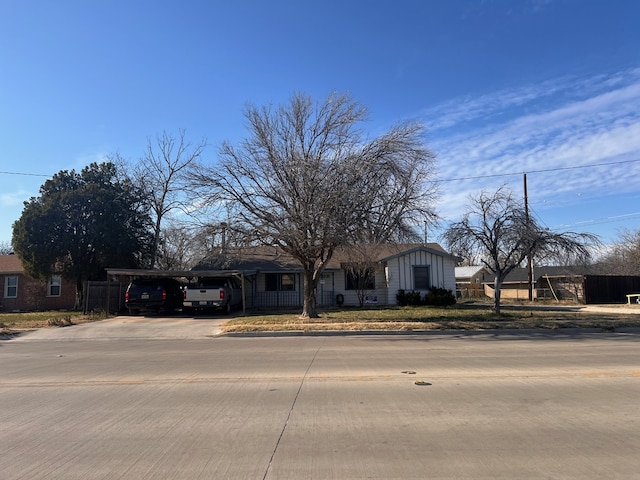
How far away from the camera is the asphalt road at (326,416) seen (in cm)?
461

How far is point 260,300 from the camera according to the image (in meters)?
30.2

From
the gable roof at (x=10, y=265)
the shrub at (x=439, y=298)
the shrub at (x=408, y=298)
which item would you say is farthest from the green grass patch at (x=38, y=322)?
the shrub at (x=439, y=298)

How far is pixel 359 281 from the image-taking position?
29438 millimetres

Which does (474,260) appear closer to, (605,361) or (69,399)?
(605,361)

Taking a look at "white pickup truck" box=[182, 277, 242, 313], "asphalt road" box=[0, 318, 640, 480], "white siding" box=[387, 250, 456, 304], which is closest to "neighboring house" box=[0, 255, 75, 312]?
"white pickup truck" box=[182, 277, 242, 313]

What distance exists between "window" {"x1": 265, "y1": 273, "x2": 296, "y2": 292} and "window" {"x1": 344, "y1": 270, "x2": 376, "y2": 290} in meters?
3.34

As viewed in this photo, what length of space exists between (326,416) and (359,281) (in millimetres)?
23315

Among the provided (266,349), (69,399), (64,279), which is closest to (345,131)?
(266,349)

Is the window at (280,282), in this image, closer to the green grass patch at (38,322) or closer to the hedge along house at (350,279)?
the hedge along house at (350,279)

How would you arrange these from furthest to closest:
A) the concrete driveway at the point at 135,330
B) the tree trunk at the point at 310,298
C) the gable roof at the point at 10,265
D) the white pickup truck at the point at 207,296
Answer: the gable roof at the point at 10,265, the white pickup truck at the point at 207,296, the tree trunk at the point at 310,298, the concrete driveway at the point at 135,330

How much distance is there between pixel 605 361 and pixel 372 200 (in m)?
10.2

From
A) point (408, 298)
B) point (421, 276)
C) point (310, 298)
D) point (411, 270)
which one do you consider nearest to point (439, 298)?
point (408, 298)

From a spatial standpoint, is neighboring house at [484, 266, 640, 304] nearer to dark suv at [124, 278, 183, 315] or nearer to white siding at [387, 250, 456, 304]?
white siding at [387, 250, 456, 304]

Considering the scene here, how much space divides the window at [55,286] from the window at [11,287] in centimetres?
215
